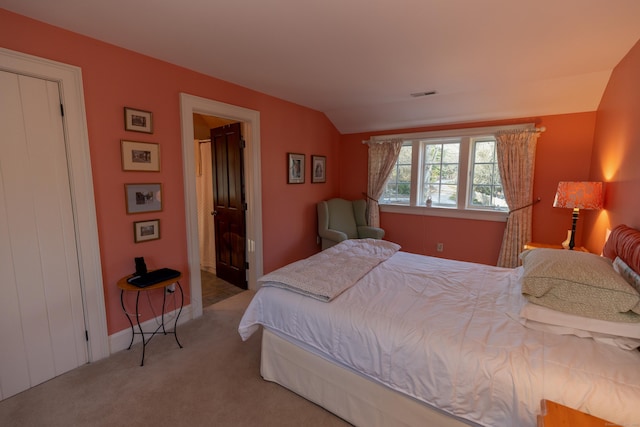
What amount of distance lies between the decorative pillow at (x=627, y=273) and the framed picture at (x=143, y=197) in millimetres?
3222

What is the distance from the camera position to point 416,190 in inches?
168

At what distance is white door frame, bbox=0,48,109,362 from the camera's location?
1.92 m

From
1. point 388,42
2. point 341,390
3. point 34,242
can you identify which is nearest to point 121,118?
point 34,242

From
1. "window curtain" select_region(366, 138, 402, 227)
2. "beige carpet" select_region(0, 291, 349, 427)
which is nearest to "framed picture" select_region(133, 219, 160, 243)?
"beige carpet" select_region(0, 291, 349, 427)

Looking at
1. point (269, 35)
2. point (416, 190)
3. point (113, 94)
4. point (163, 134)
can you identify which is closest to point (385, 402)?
point (269, 35)

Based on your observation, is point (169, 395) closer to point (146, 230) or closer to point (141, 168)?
point (146, 230)

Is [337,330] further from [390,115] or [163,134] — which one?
[390,115]

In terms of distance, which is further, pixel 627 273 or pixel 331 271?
pixel 331 271

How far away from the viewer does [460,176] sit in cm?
391

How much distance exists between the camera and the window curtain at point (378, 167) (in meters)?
4.31

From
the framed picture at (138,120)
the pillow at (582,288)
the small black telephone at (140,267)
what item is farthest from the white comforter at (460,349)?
the framed picture at (138,120)

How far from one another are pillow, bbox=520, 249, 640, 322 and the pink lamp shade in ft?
4.30

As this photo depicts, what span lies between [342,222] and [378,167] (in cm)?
104

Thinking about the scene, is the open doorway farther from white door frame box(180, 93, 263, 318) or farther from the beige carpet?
the beige carpet
